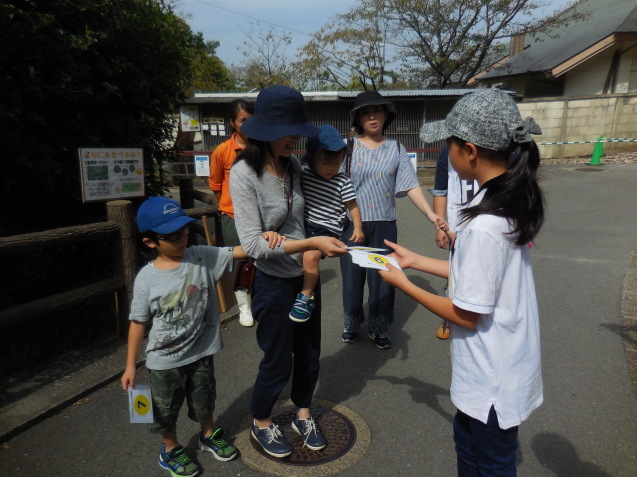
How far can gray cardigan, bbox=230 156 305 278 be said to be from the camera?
2.14m

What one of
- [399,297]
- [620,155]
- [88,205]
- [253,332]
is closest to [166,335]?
[253,332]

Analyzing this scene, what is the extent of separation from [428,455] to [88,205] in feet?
12.3

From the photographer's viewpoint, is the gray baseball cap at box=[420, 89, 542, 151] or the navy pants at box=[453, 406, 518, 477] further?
the navy pants at box=[453, 406, 518, 477]

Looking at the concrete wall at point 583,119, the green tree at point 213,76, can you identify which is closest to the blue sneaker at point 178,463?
the concrete wall at point 583,119

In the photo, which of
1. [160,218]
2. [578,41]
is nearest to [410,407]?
[160,218]

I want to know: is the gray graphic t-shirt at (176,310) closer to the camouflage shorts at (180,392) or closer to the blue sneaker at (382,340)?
the camouflage shorts at (180,392)

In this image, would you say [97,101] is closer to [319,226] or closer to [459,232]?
[319,226]

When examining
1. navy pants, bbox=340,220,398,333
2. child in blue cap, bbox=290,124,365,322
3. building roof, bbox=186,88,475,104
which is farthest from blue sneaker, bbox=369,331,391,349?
building roof, bbox=186,88,475,104

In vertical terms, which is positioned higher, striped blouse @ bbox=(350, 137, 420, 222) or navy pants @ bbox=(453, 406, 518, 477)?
striped blouse @ bbox=(350, 137, 420, 222)

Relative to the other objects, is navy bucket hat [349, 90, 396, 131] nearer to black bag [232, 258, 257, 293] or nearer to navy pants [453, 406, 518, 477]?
black bag [232, 258, 257, 293]

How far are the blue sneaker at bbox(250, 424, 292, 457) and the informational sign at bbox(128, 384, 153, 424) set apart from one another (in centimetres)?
Result: 65

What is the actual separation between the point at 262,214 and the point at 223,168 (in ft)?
7.37

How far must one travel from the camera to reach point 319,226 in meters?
2.47

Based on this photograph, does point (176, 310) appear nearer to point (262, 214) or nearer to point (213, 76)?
point (262, 214)
